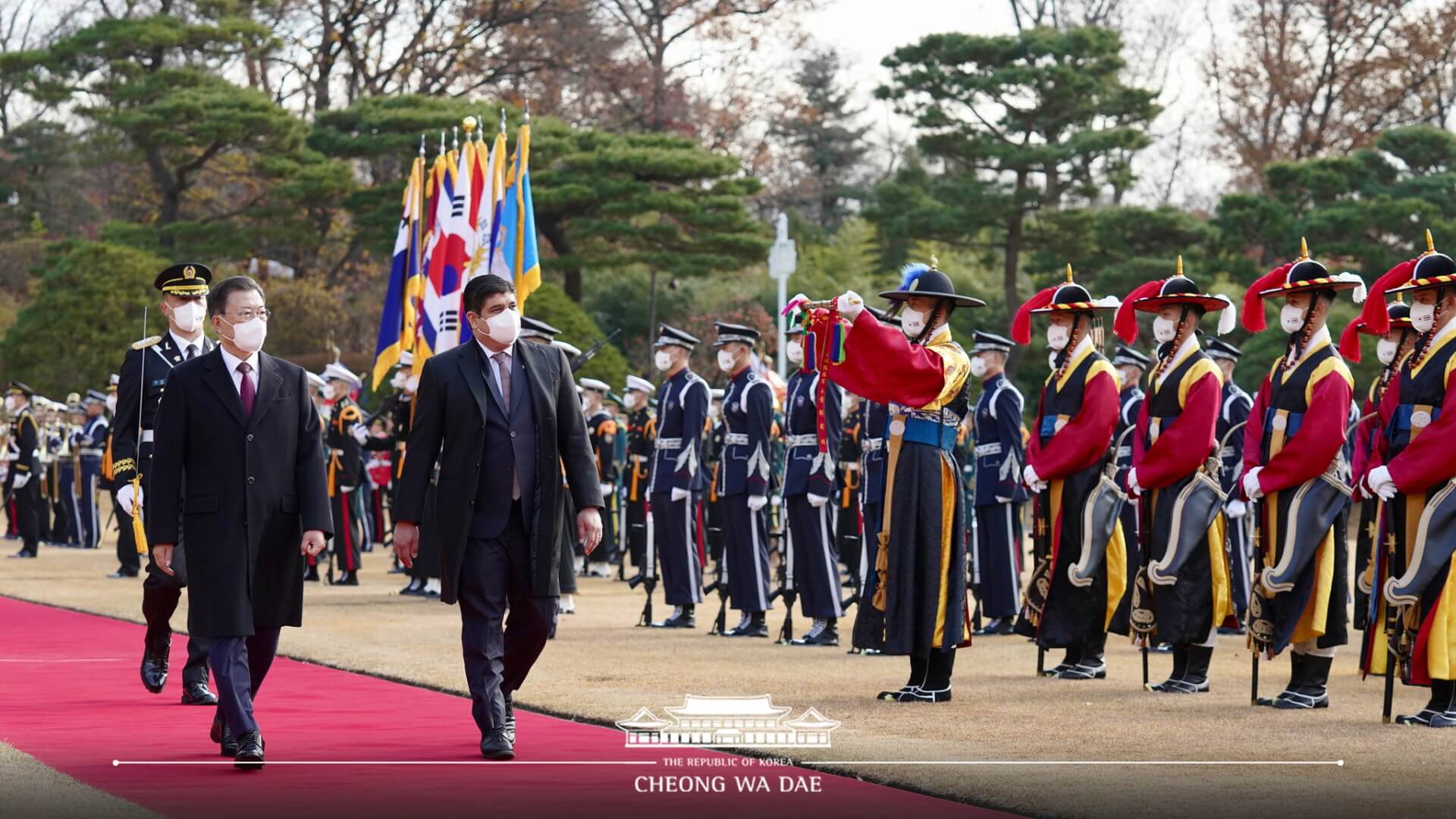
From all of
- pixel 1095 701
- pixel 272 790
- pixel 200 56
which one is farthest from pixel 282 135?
pixel 272 790

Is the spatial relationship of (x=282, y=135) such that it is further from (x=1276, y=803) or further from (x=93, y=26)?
(x=1276, y=803)

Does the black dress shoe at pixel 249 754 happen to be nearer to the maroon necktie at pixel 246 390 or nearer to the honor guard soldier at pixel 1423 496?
the maroon necktie at pixel 246 390

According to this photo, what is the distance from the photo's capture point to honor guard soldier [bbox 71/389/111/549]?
24.1m

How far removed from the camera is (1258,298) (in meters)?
10.1

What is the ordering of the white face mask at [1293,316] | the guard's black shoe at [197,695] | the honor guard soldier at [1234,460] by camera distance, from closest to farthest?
the guard's black shoe at [197,695]
the white face mask at [1293,316]
the honor guard soldier at [1234,460]

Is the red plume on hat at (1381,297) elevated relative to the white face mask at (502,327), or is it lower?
elevated

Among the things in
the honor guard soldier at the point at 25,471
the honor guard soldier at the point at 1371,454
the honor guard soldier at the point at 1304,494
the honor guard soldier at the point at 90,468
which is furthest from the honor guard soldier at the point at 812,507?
the honor guard soldier at the point at 90,468

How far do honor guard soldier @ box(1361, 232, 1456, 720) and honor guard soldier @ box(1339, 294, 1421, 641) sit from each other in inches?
4.6

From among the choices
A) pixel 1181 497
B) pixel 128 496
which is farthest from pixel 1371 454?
pixel 128 496

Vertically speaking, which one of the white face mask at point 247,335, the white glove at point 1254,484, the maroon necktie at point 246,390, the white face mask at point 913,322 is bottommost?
the white glove at point 1254,484

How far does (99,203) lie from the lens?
45.6 m

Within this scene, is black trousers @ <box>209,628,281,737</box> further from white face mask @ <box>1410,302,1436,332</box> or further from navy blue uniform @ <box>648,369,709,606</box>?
navy blue uniform @ <box>648,369,709,606</box>

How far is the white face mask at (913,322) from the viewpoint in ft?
30.8

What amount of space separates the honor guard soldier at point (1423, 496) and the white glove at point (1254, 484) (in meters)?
0.67
